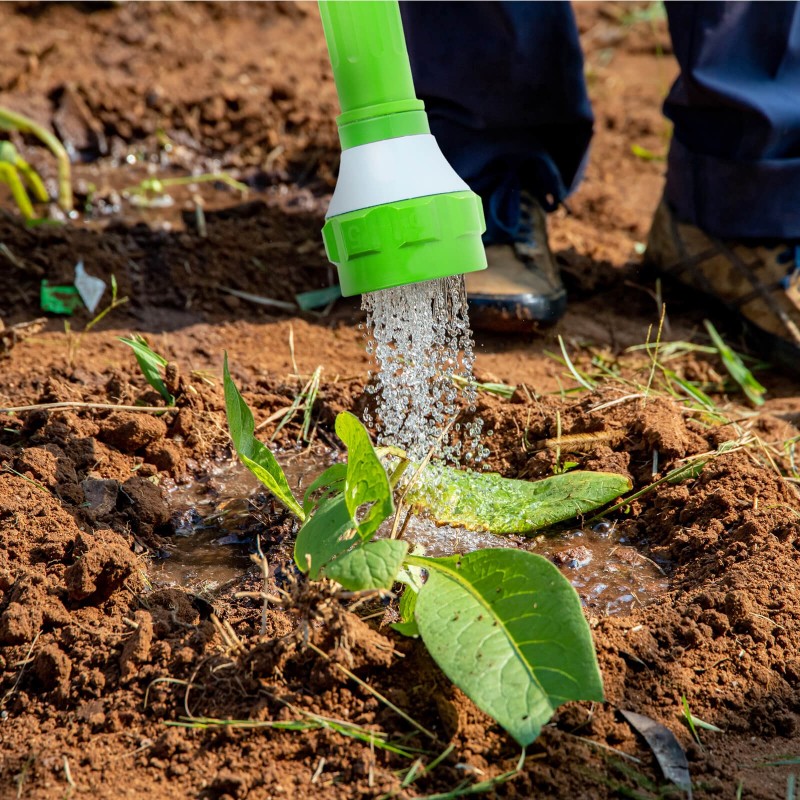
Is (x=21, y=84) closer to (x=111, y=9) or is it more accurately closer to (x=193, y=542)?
(x=111, y=9)

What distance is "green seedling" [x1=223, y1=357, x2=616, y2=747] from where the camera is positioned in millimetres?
1129

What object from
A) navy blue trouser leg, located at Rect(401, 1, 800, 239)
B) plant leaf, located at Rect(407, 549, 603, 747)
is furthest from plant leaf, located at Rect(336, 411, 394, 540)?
navy blue trouser leg, located at Rect(401, 1, 800, 239)

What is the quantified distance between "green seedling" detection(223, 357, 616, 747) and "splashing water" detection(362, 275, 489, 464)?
0.98 feet

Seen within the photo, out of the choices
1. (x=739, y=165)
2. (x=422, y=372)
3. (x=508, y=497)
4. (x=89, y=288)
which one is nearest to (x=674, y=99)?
(x=739, y=165)

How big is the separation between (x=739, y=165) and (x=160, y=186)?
1.88 metres

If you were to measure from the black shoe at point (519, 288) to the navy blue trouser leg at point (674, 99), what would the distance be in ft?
0.27

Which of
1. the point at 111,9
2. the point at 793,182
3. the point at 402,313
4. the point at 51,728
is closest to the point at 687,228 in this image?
the point at 793,182

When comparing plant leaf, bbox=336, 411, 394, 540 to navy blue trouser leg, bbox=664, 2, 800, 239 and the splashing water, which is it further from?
navy blue trouser leg, bbox=664, 2, 800, 239

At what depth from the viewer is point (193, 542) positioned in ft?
5.64

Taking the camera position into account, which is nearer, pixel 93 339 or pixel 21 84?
pixel 93 339

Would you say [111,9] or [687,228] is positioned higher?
[111,9]

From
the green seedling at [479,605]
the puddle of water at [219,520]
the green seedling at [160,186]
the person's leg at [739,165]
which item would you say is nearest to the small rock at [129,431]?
the puddle of water at [219,520]

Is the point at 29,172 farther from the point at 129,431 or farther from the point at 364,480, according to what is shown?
the point at 364,480

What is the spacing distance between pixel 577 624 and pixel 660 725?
236 millimetres
